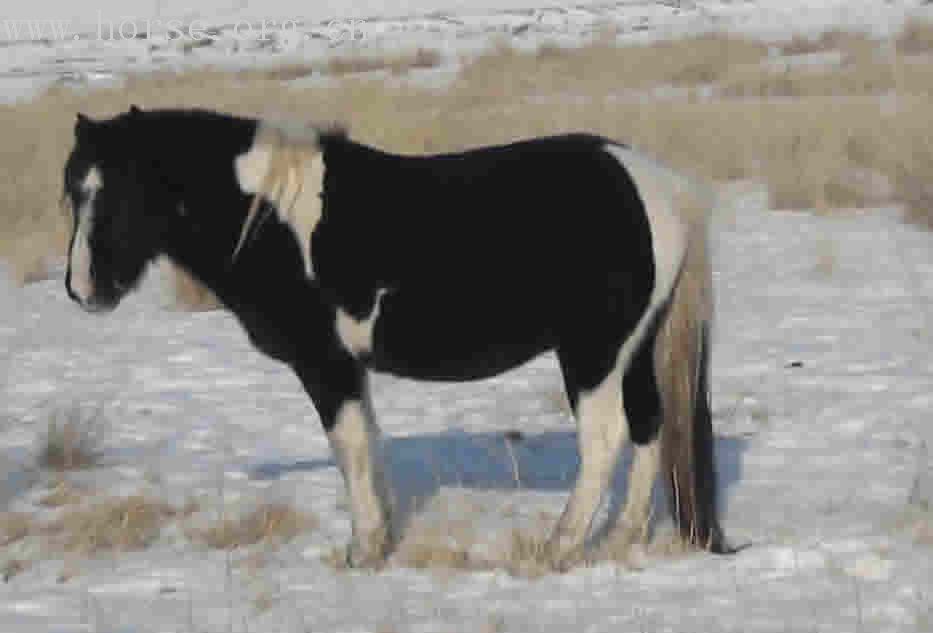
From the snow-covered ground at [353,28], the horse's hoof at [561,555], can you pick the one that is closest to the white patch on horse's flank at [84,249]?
the horse's hoof at [561,555]

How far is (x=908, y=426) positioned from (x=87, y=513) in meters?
3.02

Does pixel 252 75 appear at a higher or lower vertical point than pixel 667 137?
lower

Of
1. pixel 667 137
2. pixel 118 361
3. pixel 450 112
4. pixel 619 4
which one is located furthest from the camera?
pixel 619 4

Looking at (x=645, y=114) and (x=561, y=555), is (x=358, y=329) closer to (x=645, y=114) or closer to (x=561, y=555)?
(x=561, y=555)

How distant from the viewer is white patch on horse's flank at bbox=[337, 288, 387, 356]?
443cm

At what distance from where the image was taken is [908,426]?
5879mm

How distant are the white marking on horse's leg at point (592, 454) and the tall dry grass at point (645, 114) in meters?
4.99

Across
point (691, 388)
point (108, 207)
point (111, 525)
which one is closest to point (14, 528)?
point (111, 525)

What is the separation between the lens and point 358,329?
4465 millimetres

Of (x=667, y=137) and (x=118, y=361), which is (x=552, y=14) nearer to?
(x=667, y=137)

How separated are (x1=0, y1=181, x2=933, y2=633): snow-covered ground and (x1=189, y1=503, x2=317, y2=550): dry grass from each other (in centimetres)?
6

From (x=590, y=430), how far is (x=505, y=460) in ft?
4.69

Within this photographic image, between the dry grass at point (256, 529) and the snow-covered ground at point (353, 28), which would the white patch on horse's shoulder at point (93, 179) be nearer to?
the dry grass at point (256, 529)

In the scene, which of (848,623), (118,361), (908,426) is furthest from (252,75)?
(848,623)
